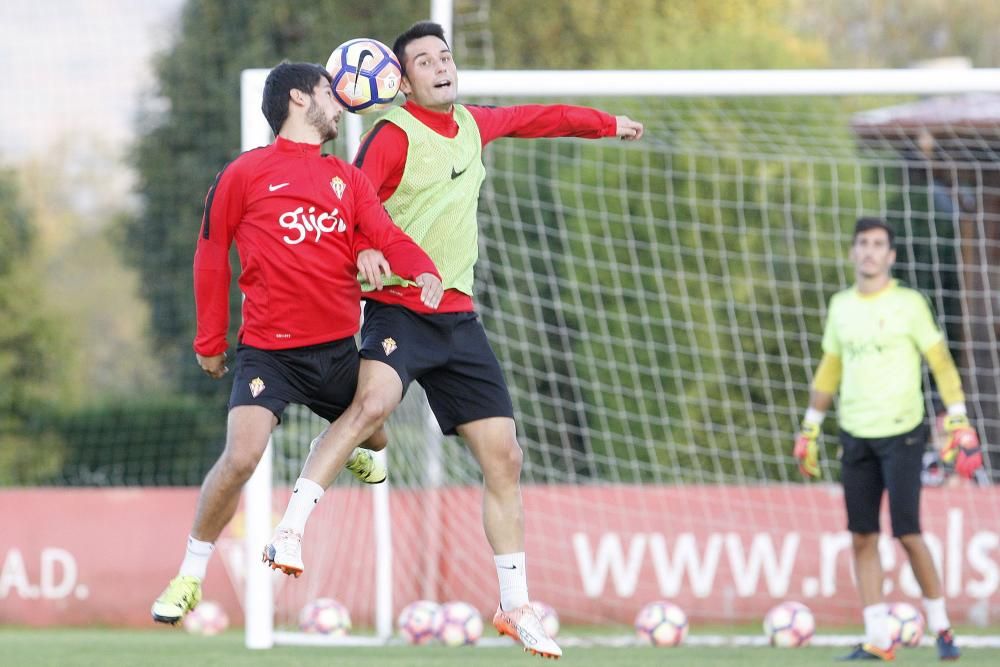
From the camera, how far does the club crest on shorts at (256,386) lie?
558 centimetres

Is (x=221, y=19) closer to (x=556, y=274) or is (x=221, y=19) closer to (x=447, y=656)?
(x=556, y=274)

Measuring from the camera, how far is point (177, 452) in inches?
759

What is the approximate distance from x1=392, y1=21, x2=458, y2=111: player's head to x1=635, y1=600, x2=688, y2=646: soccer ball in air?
4.29 meters

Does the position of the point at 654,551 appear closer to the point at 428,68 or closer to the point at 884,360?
the point at 884,360

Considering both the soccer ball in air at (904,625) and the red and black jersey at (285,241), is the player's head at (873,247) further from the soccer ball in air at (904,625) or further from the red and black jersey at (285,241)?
the red and black jersey at (285,241)

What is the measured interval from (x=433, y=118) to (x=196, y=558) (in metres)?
1.96

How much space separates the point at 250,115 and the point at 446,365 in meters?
3.39

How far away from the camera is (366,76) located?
5.72 meters

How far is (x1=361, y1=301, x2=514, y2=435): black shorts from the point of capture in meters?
5.73

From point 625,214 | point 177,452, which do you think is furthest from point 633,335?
point 177,452

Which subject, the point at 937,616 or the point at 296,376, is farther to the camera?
the point at 937,616

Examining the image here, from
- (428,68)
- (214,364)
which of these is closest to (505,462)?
(214,364)

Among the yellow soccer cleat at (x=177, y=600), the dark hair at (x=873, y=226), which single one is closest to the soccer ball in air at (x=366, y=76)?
the yellow soccer cleat at (x=177, y=600)

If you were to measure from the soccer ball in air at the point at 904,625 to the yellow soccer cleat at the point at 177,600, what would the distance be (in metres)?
4.12
